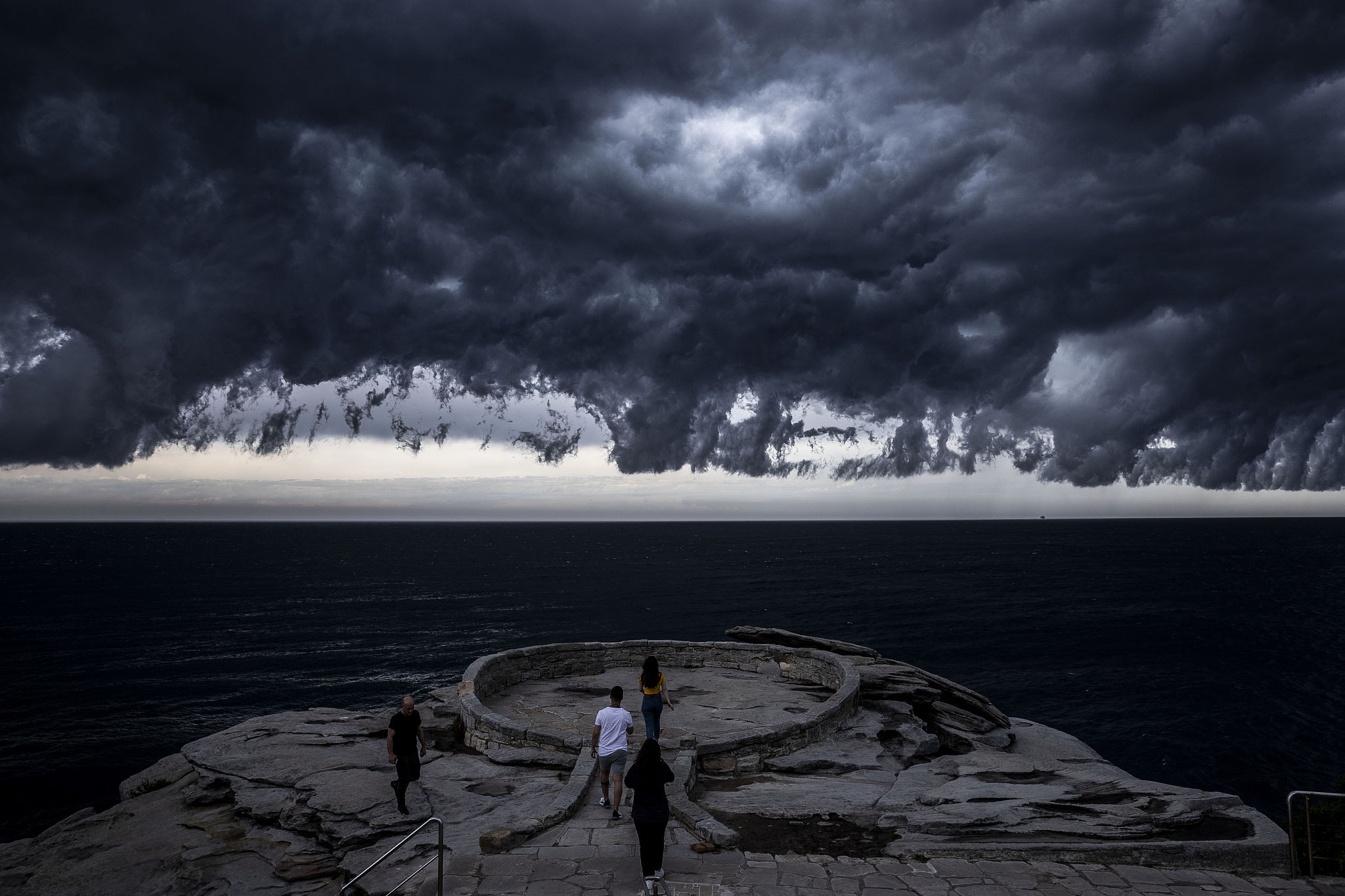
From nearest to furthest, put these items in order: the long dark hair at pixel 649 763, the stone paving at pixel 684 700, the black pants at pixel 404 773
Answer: the long dark hair at pixel 649 763 → the black pants at pixel 404 773 → the stone paving at pixel 684 700

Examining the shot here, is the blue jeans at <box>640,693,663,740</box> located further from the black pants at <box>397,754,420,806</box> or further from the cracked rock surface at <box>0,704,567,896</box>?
the black pants at <box>397,754,420,806</box>

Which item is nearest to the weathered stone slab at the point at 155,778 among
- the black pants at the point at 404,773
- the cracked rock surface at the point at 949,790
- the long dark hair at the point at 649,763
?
the black pants at the point at 404,773

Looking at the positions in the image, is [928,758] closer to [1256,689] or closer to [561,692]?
[561,692]

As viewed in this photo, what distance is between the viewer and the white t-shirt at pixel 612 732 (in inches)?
444

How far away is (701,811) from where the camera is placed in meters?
11.6

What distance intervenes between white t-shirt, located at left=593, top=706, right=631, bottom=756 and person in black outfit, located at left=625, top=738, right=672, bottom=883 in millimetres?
2144

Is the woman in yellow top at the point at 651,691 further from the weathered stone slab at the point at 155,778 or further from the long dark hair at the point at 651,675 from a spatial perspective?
the weathered stone slab at the point at 155,778

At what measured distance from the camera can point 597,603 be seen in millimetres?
77062

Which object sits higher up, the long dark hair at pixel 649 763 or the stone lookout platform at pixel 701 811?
the long dark hair at pixel 649 763

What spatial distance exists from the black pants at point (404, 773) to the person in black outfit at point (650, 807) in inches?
208

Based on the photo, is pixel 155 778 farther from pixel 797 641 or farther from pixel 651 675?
pixel 797 641

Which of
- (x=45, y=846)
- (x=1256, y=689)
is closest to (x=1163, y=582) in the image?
(x=1256, y=689)

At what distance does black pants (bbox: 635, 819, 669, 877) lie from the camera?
8930 mm

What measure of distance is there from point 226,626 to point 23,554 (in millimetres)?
124050
